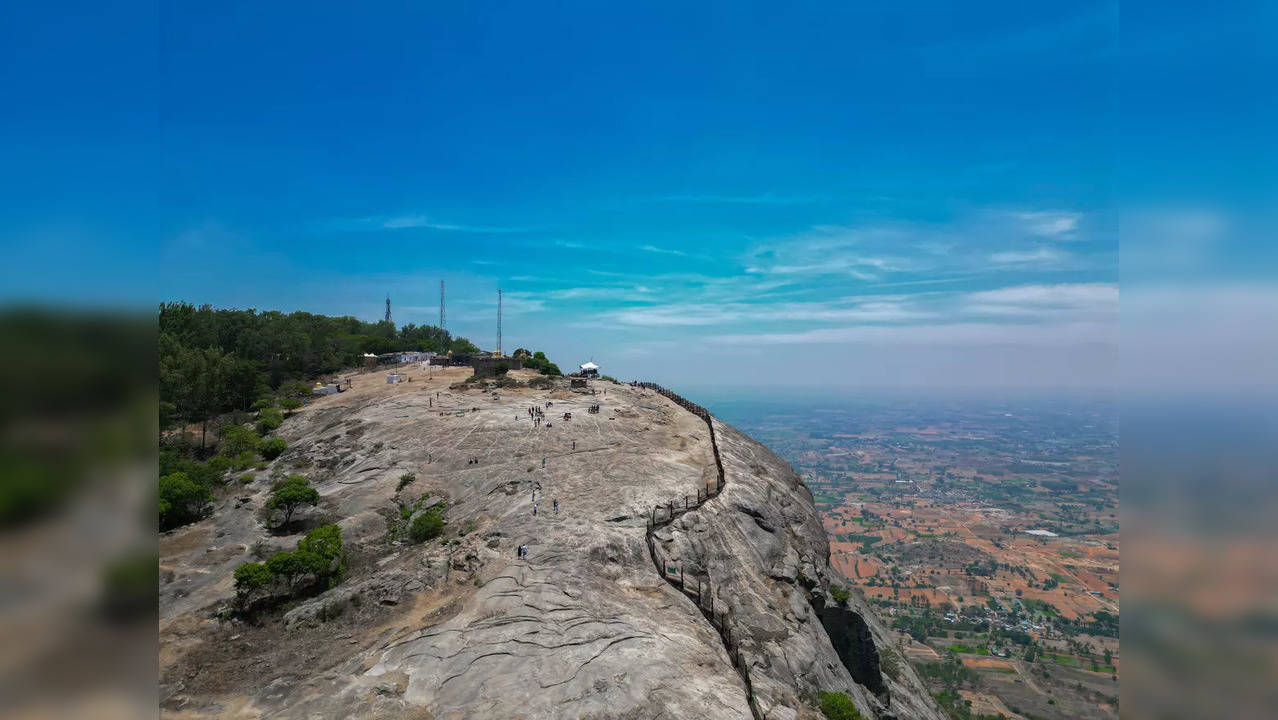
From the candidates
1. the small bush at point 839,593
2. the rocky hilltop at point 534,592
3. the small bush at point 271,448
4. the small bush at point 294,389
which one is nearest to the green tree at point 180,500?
the rocky hilltop at point 534,592

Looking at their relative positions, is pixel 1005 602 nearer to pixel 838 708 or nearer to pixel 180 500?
pixel 838 708

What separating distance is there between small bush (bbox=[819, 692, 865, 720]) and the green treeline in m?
62.0

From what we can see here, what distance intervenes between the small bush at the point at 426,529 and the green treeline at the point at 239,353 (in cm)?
4039

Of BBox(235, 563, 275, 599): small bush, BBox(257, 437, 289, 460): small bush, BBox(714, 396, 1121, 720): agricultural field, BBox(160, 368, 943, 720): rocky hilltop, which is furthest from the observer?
BBox(714, 396, 1121, 720): agricultural field

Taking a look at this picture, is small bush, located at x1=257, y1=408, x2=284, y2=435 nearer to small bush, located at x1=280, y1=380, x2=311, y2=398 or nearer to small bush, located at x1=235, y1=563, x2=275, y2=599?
small bush, located at x1=280, y1=380, x2=311, y2=398

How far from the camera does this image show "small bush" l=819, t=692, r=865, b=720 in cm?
2178

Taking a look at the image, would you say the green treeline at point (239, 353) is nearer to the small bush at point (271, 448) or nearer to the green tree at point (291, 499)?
the small bush at point (271, 448)

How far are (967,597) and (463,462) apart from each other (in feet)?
474

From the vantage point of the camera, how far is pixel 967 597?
5463 inches

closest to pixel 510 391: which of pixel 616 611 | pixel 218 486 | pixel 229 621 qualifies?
pixel 218 486

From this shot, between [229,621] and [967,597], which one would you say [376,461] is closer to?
[229,621]

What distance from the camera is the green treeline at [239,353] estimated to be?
2336 inches

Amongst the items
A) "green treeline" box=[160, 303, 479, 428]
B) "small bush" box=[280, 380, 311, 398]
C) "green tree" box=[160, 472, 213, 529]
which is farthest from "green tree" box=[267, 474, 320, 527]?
"small bush" box=[280, 380, 311, 398]

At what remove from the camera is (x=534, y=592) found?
22.5m
